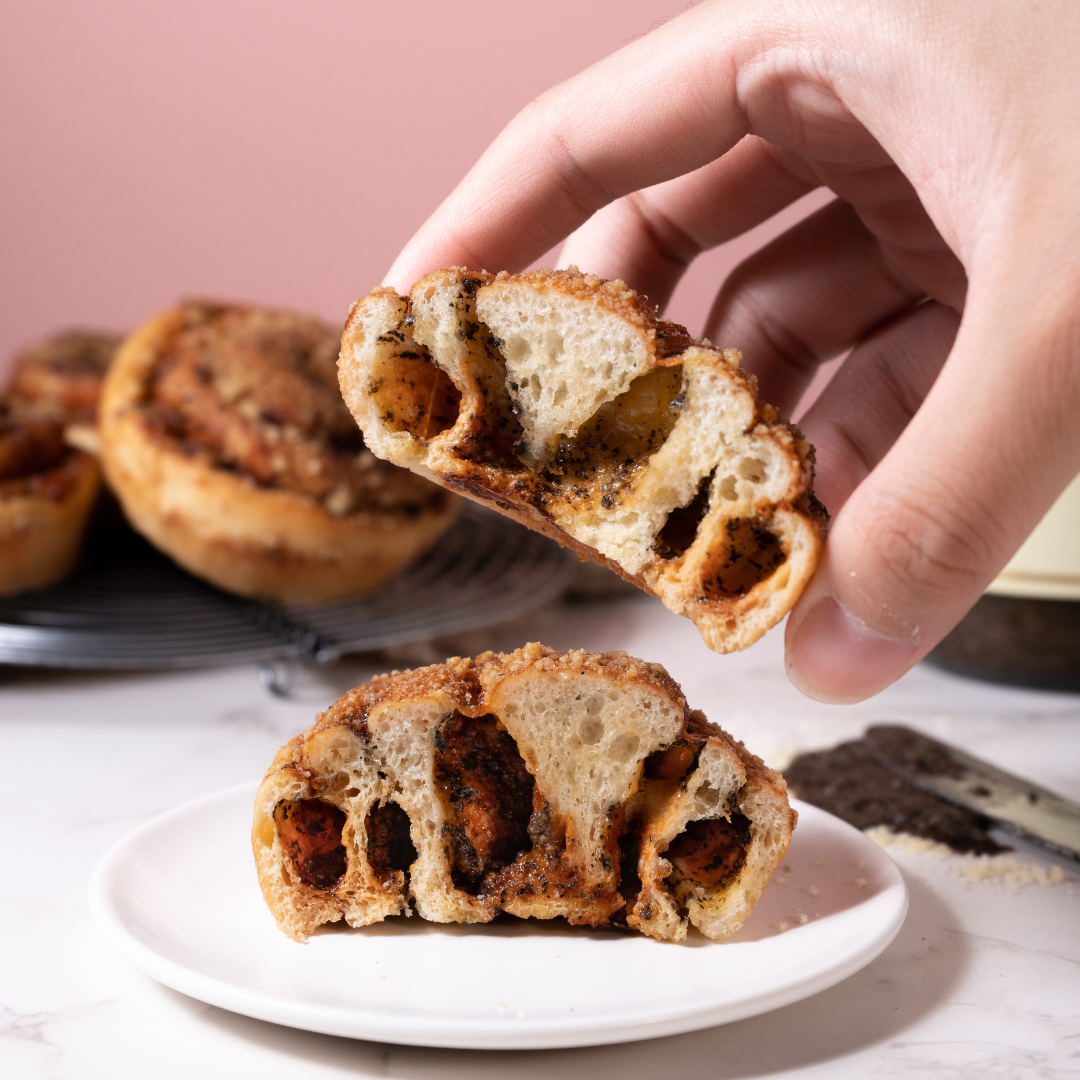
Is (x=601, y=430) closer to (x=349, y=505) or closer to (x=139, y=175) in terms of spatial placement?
(x=349, y=505)

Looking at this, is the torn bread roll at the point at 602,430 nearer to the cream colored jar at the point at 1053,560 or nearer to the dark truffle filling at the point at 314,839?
the dark truffle filling at the point at 314,839

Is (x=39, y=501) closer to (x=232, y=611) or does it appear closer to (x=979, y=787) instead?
(x=232, y=611)

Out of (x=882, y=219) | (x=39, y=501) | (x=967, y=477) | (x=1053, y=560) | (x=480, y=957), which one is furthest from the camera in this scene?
(x=39, y=501)

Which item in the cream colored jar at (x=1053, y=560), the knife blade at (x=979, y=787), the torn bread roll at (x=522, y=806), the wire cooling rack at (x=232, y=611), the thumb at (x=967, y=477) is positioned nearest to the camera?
the thumb at (x=967, y=477)

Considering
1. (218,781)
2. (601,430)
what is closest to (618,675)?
(601,430)

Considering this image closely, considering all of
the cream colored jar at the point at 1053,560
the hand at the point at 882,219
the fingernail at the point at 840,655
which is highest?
the hand at the point at 882,219

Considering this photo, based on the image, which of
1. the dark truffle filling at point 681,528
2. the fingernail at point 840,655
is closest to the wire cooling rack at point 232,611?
the dark truffle filling at point 681,528

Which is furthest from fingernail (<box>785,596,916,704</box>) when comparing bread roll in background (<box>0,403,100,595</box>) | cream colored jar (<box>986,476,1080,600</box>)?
bread roll in background (<box>0,403,100,595</box>)

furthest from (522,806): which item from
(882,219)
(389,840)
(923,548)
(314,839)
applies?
(882,219)
